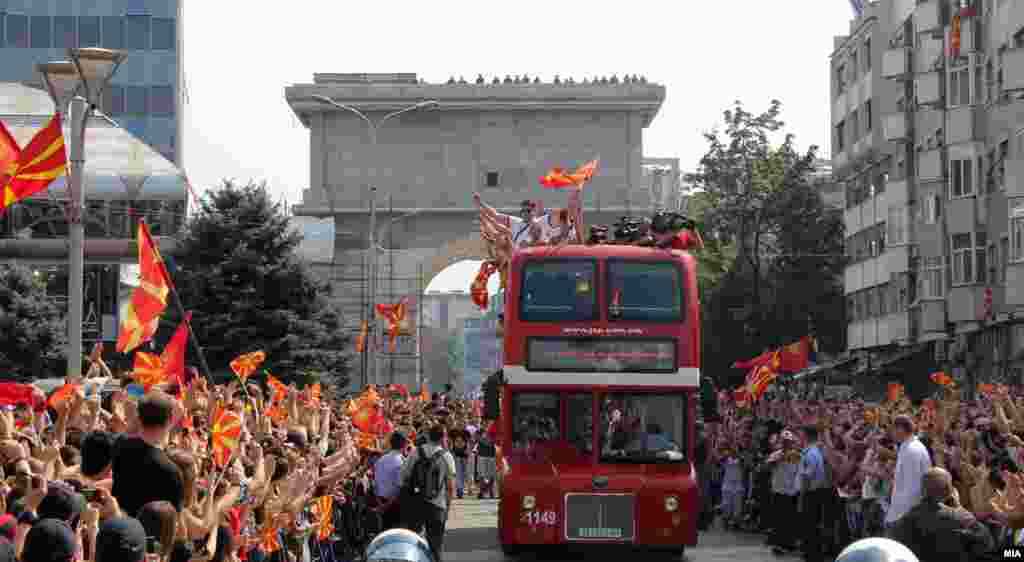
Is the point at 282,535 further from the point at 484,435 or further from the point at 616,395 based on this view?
the point at 484,435

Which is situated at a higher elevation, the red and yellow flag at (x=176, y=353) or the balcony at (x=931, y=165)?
the balcony at (x=931, y=165)

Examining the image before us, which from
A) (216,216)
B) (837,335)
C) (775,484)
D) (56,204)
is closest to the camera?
(775,484)

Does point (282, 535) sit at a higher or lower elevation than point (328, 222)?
lower

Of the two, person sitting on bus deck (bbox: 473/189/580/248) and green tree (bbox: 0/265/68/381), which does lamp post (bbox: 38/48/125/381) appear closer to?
person sitting on bus deck (bbox: 473/189/580/248)

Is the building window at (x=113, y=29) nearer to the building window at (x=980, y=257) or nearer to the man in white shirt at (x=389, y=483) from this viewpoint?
the building window at (x=980, y=257)

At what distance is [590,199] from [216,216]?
141ft

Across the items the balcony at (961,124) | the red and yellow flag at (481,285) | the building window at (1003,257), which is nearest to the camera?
the red and yellow flag at (481,285)

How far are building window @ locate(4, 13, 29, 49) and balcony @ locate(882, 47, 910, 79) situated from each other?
47782 millimetres

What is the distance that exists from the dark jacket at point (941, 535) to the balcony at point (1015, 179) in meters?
36.0

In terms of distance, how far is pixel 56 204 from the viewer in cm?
6475

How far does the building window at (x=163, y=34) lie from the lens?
98562 mm

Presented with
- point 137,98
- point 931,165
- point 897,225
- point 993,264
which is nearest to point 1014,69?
point 993,264

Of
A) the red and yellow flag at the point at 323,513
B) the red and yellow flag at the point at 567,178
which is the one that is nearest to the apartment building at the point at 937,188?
the red and yellow flag at the point at 567,178

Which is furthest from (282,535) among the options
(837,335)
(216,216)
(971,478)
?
(837,335)
